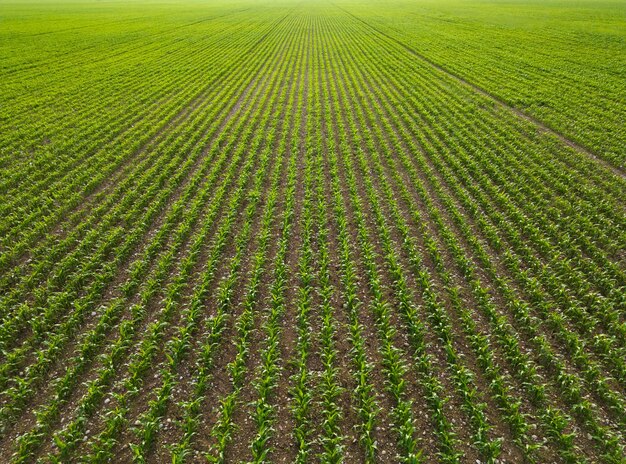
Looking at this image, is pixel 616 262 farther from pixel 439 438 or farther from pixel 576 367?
pixel 439 438

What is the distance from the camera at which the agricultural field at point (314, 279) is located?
7863 mm

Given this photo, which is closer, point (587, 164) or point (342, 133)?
point (587, 164)

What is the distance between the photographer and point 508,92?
30.0 m

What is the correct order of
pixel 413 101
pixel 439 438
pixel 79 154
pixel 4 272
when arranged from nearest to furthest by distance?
pixel 439 438
pixel 4 272
pixel 79 154
pixel 413 101

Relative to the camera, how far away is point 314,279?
12109 mm

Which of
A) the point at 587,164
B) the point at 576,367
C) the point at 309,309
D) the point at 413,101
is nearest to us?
the point at 576,367

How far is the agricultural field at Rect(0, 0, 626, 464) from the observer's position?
7863mm

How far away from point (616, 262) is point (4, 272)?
21.4 meters

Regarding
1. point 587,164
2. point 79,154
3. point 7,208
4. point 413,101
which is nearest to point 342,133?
point 413,101

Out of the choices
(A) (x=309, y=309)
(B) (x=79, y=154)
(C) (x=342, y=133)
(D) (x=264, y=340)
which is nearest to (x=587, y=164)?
(C) (x=342, y=133)

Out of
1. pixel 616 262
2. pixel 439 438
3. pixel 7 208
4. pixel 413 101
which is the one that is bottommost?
pixel 439 438

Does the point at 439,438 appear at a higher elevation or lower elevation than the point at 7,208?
lower

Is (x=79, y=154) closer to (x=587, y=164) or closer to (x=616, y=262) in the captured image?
(x=616, y=262)

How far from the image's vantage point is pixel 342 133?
23.7 meters
